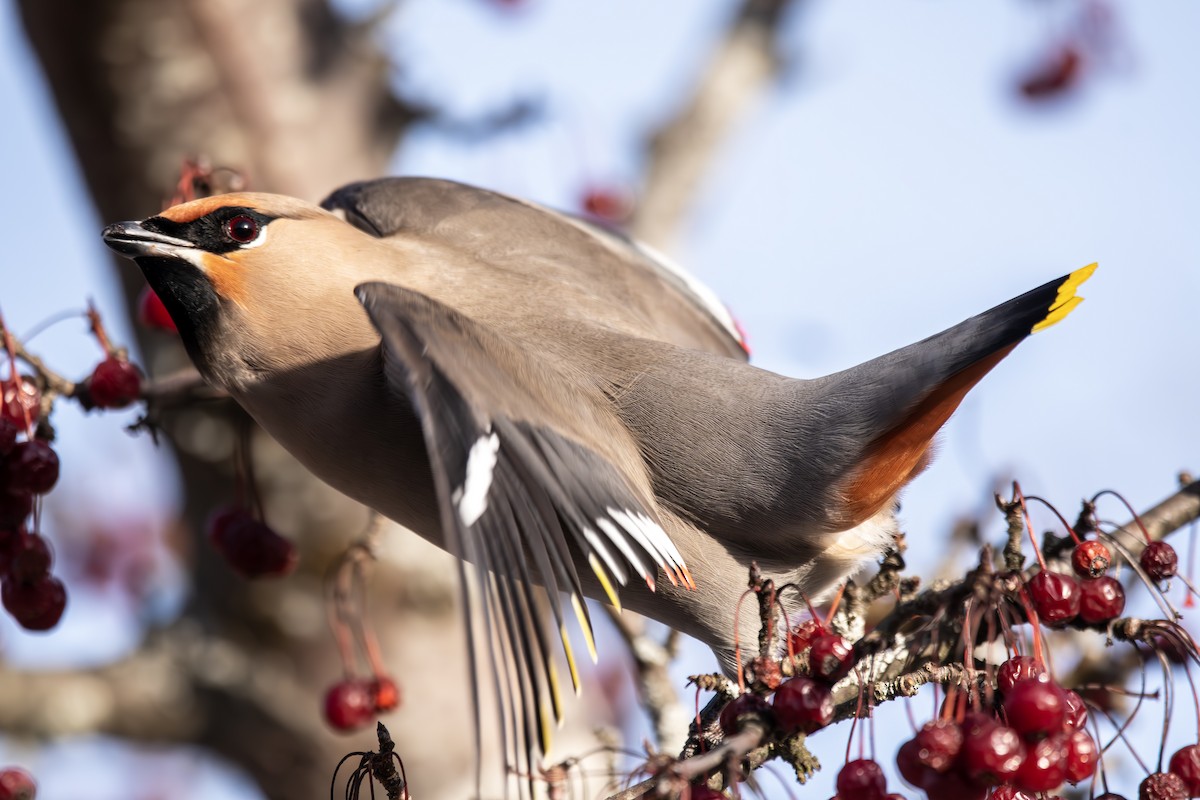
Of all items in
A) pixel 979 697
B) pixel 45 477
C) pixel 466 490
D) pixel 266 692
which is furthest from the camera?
pixel 266 692

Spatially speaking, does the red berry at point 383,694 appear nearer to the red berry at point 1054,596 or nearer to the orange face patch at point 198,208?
the orange face patch at point 198,208

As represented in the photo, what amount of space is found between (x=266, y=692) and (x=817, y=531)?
208 centimetres

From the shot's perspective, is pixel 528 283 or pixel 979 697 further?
pixel 528 283

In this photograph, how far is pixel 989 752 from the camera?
180 centimetres

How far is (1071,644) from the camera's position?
2986 millimetres

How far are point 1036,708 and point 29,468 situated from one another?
5.93ft

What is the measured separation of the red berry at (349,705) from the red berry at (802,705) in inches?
55.6

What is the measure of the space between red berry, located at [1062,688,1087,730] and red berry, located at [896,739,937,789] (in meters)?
0.23

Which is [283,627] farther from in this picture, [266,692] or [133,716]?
[133,716]

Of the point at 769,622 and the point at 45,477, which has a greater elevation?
the point at 45,477

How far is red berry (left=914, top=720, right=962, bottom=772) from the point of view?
1.83 meters

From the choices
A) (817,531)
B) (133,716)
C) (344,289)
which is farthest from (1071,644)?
(133,716)

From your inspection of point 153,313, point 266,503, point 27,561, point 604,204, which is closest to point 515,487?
point 27,561

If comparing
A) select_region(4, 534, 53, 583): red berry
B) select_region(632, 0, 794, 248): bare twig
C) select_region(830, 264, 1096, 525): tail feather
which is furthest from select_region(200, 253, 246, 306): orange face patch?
select_region(632, 0, 794, 248): bare twig
